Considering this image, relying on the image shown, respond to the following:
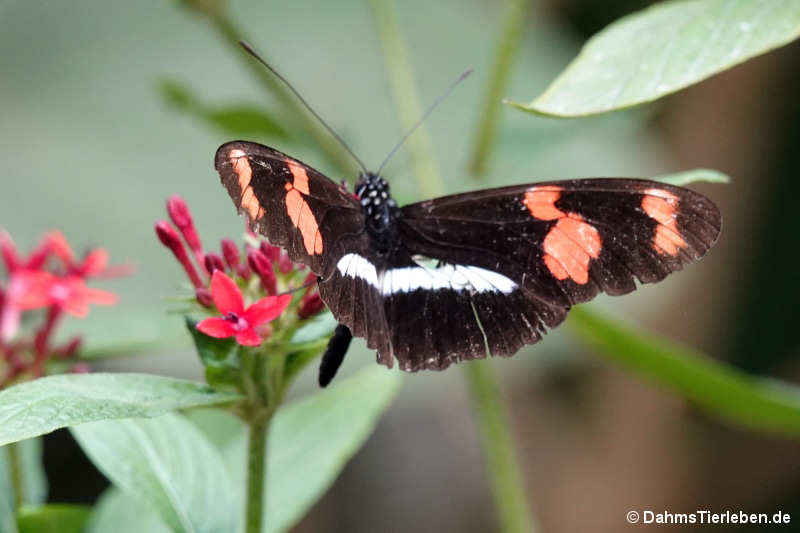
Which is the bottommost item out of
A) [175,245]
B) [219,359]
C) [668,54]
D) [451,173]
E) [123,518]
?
[123,518]

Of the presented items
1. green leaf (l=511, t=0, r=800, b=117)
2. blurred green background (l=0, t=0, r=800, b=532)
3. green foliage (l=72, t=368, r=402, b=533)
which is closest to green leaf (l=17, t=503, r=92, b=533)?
green foliage (l=72, t=368, r=402, b=533)

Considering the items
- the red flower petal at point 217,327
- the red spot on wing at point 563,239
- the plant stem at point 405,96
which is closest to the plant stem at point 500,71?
the plant stem at point 405,96

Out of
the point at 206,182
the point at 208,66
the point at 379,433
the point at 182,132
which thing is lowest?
the point at 379,433

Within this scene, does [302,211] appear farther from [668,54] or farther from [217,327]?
[668,54]

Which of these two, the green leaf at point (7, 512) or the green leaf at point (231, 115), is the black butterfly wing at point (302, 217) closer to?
the green leaf at point (7, 512)

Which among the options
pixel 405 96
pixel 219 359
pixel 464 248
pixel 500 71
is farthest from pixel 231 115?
pixel 219 359

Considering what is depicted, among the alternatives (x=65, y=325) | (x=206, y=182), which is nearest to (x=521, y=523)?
(x=65, y=325)

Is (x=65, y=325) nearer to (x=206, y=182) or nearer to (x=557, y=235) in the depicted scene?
(x=557, y=235)

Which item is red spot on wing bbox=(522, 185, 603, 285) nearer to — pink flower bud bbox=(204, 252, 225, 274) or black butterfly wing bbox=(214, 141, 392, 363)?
black butterfly wing bbox=(214, 141, 392, 363)
